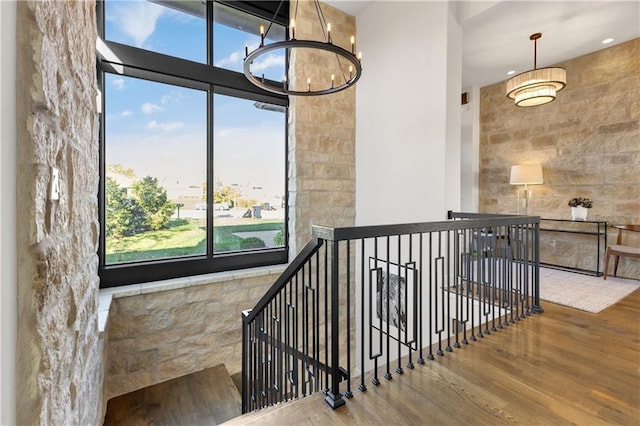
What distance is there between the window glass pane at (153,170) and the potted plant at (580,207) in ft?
18.2

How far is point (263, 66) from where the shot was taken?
3.96 metres

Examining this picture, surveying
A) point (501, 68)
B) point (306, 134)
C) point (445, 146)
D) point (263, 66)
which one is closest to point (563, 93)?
point (501, 68)

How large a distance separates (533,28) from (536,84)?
0.75m

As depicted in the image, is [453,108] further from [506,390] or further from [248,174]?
[506,390]

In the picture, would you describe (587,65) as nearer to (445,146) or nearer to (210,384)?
(445,146)

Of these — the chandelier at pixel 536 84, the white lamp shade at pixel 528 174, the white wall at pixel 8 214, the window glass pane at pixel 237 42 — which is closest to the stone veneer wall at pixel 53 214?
the white wall at pixel 8 214

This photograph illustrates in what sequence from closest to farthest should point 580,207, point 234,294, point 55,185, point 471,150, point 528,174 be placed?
point 55,185
point 234,294
point 580,207
point 528,174
point 471,150

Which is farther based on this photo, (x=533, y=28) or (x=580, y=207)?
(x=580, y=207)

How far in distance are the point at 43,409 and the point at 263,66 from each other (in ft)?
13.0

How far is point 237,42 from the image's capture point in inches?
149

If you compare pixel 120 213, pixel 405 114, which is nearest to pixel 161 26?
pixel 120 213

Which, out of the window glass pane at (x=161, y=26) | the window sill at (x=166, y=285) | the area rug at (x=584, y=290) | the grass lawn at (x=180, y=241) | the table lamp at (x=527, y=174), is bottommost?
the area rug at (x=584, y=290)

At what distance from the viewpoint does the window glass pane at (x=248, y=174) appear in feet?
12.0

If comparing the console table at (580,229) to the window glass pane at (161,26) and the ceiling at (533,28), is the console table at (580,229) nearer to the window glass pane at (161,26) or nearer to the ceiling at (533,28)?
the ceiling at (533,28)
